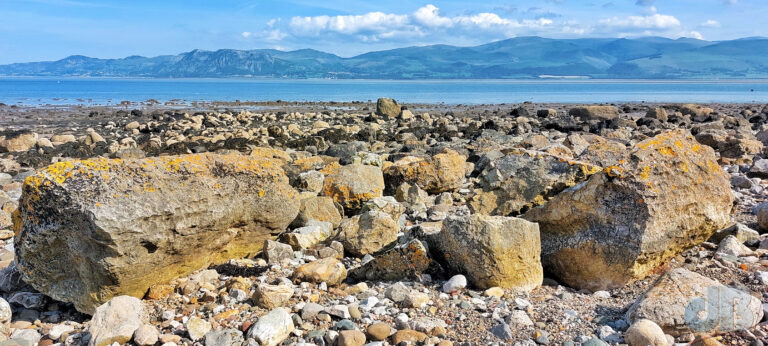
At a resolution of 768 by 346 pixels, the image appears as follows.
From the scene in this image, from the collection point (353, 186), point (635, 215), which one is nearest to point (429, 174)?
point (353, 186)

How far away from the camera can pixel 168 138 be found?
21.4 meters

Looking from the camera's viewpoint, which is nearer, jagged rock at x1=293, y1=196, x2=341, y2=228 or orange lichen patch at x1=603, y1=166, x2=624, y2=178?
orange lichen patch at x1=603, y1=166, x2=624, y2=178

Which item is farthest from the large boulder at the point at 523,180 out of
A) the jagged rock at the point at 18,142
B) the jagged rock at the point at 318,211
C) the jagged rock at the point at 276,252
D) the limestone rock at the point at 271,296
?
the jagged rock at the point at 18,142

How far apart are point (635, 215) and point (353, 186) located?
13.7 feet

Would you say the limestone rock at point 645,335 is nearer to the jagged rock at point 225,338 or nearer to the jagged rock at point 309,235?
the jagged rock at point 225,338

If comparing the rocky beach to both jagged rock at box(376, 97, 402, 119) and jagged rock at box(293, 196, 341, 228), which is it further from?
jagged rock at box(376, 97, 402, 119)

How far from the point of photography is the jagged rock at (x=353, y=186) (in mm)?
8133

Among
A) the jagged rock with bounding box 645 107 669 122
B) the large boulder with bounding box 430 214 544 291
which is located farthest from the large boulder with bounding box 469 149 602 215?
the jagged rock with bounding box 645 107 669 122

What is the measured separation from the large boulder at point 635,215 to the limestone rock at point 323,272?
214cm

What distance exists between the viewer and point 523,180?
6816 mm

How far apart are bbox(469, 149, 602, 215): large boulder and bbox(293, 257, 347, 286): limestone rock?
2.37 meters

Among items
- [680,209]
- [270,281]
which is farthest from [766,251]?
[270,281]

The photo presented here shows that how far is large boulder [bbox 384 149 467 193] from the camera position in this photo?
9344 millimetres

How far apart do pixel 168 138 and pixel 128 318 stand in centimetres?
1851
